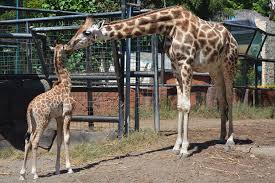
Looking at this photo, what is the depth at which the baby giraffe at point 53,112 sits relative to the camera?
7.71 metres

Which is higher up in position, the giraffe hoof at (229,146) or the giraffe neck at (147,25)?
the giraffe neck at (147,25)

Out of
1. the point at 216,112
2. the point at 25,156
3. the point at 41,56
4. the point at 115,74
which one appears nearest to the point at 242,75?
the point at 216,112

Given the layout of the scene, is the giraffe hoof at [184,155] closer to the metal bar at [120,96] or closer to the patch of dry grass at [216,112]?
the metal bar at [120,96]

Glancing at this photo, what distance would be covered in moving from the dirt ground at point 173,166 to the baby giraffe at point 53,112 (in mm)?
414

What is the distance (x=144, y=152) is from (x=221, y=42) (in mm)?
1998

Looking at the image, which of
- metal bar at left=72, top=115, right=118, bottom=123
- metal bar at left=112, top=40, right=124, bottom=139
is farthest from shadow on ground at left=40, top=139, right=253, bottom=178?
metal bar at left=72, top=115, right=118, bottom=123

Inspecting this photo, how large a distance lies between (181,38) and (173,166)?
184cm

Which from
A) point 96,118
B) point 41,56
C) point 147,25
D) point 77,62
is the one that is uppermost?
point 147,25

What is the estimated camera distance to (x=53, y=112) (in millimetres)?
7879

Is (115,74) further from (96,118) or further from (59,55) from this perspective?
(59,55)

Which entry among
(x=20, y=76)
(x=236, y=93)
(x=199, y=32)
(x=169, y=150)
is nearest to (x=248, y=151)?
(x=169, y=150)

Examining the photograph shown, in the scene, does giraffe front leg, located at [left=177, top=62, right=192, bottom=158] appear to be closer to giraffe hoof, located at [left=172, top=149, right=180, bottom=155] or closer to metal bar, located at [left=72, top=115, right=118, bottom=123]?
giraffe hoof, located at [left=172, top=149, right=180, bottom=155]

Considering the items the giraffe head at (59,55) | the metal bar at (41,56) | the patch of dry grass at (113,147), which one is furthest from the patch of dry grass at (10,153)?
the giraffe head at (59,55)

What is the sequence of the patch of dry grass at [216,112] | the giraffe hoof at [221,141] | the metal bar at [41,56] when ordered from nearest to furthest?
the giraffe hoof at [221,141] → the metal bar at [41,56] → the patch of dry grass at [216,112]
